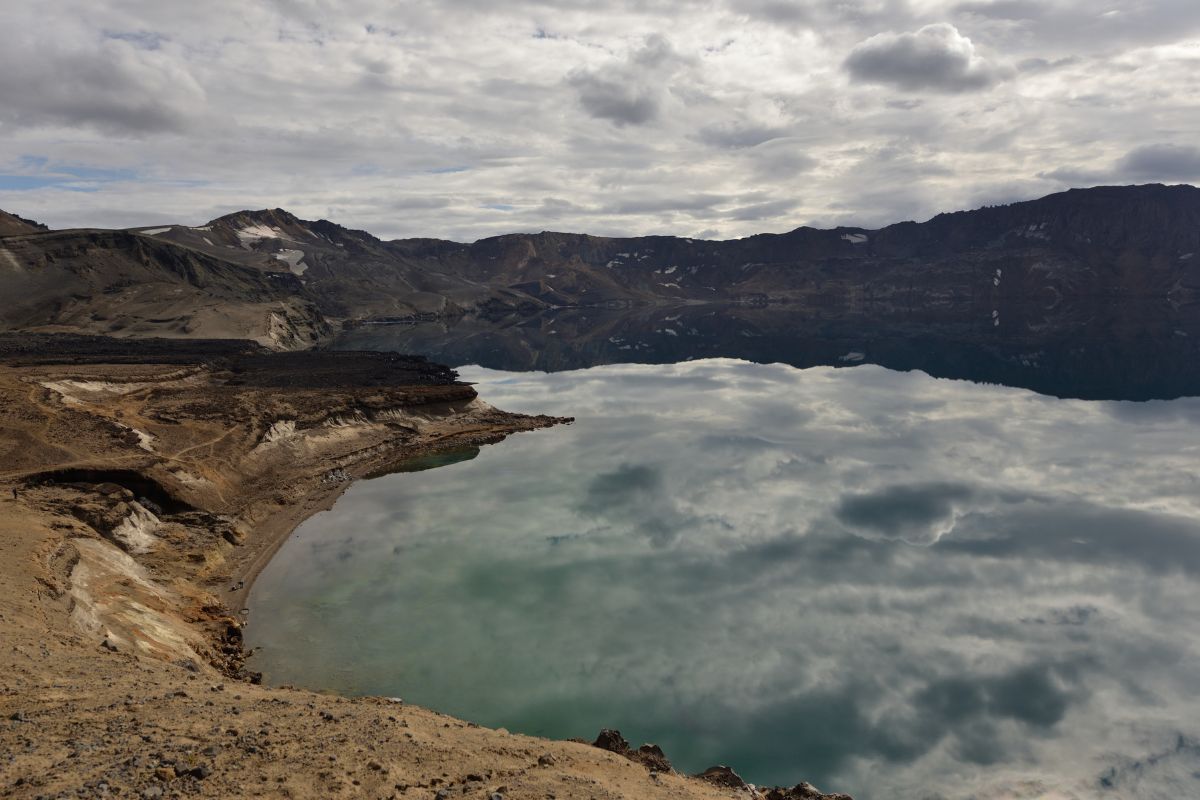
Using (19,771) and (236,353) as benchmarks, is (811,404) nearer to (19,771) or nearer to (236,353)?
(19,771)

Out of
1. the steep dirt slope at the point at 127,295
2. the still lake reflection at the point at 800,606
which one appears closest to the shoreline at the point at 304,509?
the still lake reflection at the point at 800,606

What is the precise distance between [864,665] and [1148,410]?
66916 millimetres

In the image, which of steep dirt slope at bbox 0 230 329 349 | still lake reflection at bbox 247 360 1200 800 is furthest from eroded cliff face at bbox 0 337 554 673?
steep dirt slope at bbox 0 230 329 349

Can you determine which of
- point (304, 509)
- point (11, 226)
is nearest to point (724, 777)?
point (304, 509)

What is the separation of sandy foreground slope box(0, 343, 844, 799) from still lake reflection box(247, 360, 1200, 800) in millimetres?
4138

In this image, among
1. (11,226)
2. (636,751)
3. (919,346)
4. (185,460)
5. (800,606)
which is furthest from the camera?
(11,226)

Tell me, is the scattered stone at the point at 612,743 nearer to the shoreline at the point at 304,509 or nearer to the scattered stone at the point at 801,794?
the scattered stone at the point at 801,794

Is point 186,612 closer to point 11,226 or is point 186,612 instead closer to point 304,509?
point 304,509

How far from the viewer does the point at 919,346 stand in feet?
456

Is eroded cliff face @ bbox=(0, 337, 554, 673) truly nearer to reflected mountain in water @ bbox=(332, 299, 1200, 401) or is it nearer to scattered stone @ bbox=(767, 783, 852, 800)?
scattered stone @ bbox=(767, 783, 852, 800)

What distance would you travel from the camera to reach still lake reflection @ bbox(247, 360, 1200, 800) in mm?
22453

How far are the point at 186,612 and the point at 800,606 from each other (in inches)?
1032

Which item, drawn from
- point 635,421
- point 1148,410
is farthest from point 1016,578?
point 1148,410

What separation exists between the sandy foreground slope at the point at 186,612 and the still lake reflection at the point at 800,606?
414 cm
